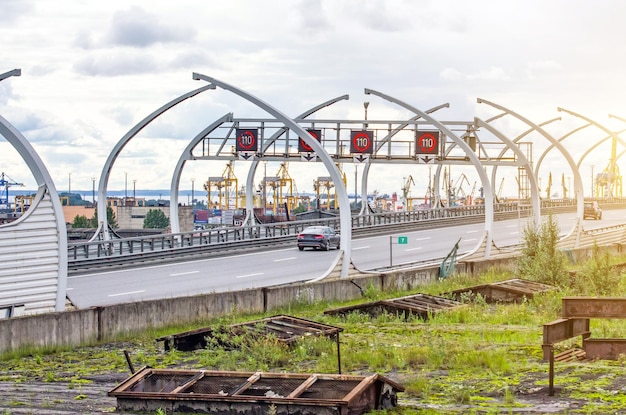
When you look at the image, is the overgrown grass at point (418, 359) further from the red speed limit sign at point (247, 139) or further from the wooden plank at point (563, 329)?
the red speed limit sign at point (247, 139)

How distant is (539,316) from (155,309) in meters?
9.24

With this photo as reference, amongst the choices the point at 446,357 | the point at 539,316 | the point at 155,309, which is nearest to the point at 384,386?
the point at 446,357

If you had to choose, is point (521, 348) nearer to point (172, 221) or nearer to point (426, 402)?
point (426, 402)

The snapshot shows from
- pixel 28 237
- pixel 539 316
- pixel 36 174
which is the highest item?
pixel 36 174

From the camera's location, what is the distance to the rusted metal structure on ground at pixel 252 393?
12016 mm

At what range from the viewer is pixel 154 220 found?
171875mm

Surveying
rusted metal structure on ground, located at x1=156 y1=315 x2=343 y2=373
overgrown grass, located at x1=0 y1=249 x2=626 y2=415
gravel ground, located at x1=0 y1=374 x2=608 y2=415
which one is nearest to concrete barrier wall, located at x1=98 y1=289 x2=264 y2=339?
overgrown grass, located at x1=0 y1=249 x2=626 y2=415

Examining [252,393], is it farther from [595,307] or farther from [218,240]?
[218,240]

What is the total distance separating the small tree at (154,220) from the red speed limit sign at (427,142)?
4884 inches

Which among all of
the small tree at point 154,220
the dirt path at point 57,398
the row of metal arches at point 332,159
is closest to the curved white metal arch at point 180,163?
the row of metal arches at point 332,159

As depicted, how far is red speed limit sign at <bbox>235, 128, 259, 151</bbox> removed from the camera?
4384cm

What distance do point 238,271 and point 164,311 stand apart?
1804 cm

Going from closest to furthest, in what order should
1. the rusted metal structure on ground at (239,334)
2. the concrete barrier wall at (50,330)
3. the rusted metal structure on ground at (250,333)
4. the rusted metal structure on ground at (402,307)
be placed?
the concrete barrier wall at (50,330)
the rusted metal structure on ground at (239,334)
the rusted metal structure on ground at (250,333)
the rusted metal structure on ground at (402,307)

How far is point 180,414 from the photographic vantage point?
12500 millimetres
